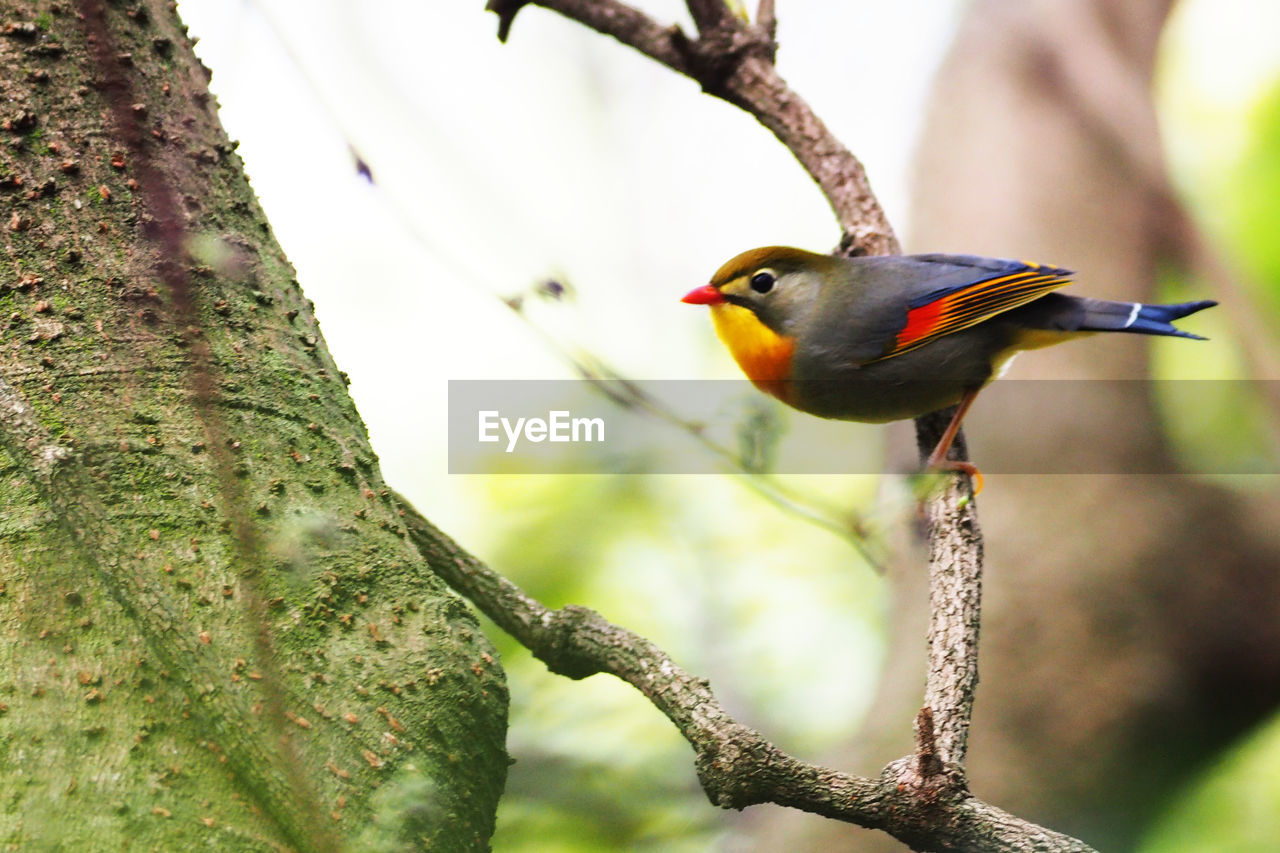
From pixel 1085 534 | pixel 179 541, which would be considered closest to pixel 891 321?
pixel 179 541

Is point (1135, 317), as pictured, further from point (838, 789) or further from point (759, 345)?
point (838, 789)

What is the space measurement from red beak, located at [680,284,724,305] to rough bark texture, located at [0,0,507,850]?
852 millimetres

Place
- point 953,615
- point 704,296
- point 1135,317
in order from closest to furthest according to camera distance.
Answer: point 953,615, point 1135,317, point 704,296

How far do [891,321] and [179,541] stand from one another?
1.41 meters

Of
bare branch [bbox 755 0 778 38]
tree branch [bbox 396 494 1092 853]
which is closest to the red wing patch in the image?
bare branch [bbox 755 0 778 38]

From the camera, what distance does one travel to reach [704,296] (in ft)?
6.52

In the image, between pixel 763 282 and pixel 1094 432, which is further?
pixel 1094 432

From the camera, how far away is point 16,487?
1024 millimetres

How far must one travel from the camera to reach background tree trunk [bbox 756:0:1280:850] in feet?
9.71

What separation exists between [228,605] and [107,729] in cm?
16

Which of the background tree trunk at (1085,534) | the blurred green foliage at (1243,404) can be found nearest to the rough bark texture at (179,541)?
the background tree trunk at (1085,534)

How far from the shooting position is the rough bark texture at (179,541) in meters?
0.93

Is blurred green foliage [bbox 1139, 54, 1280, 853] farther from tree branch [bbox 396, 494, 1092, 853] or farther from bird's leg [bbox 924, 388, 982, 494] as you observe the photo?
tree branch [bbox 396, 494, 1092, 853]

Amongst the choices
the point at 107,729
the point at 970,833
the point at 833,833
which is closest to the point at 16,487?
the point at 107,729
